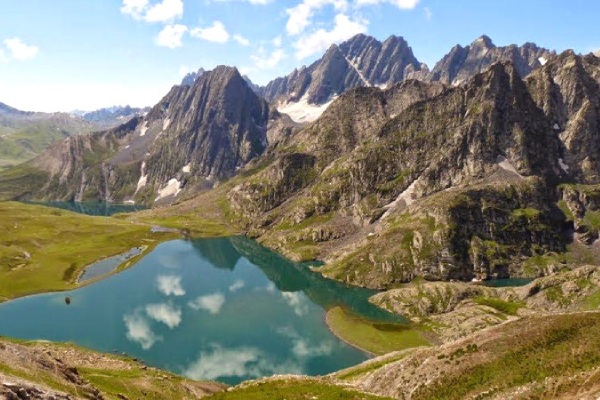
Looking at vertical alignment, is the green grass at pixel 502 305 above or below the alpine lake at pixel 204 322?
above

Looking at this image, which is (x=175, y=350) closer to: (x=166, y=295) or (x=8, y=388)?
(x=166, y=295)

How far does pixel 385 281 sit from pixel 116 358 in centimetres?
11376

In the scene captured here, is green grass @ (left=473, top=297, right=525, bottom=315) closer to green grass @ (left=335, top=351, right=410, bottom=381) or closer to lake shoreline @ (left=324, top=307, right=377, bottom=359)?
lake shoreline @ (left=324, top=307, right=377, bottom=359)

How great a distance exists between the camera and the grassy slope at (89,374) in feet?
137

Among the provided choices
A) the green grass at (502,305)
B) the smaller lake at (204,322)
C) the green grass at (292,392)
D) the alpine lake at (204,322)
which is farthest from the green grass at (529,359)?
the green grass at (502,305)

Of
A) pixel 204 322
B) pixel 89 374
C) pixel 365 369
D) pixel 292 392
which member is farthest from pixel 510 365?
pixel 204 322

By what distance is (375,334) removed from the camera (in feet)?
430

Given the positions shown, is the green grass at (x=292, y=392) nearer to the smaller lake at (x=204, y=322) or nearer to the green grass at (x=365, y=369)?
the green grass at (x=365, y=369)

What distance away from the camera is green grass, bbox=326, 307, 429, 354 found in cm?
12366

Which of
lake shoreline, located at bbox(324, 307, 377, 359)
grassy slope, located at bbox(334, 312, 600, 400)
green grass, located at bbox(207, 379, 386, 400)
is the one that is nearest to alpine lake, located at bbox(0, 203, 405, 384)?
lake shoreline, located at bbox(324, 307, 377, 359)

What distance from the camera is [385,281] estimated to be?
7411 inches

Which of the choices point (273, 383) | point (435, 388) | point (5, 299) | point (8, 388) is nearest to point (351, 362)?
point (273, 383)

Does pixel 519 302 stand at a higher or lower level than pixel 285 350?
higher

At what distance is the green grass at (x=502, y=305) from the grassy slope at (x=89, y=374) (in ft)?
295
